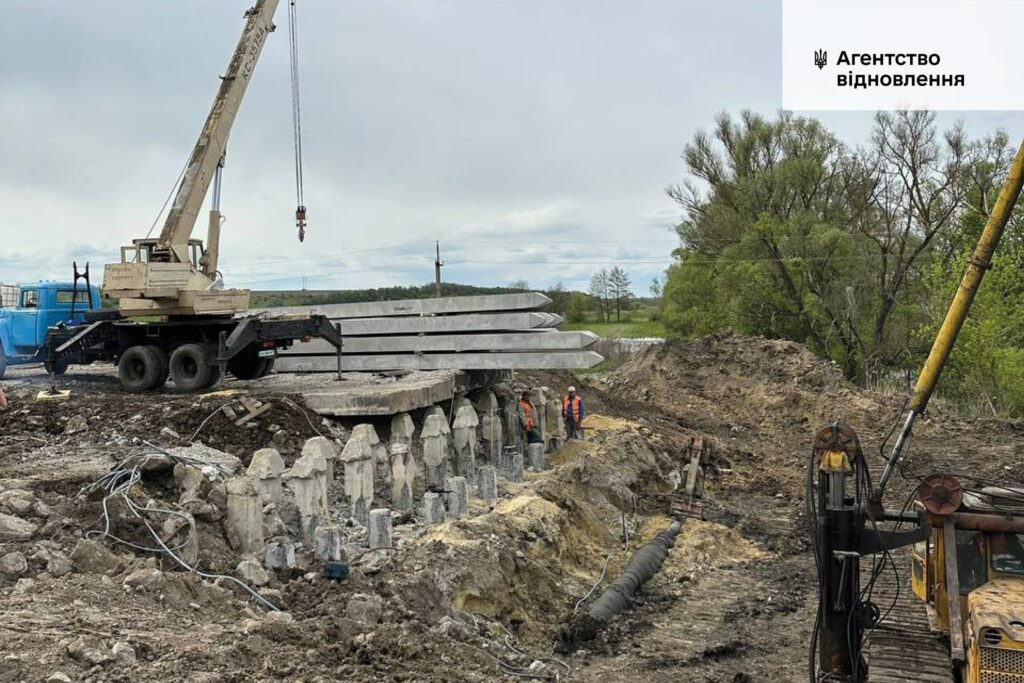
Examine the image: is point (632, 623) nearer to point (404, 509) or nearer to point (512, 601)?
point (512, 601)

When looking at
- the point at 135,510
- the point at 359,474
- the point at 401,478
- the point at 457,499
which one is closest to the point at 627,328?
the point at 457,499

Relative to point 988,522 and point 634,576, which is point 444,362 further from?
point 988,522

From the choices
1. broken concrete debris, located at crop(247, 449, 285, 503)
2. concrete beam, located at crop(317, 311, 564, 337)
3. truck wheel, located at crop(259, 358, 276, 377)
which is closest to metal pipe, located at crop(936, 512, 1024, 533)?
broken concrete debris, located at crop(247, 449, 285, 503)

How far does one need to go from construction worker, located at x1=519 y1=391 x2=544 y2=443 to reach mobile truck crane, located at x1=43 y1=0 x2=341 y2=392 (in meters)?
3.44

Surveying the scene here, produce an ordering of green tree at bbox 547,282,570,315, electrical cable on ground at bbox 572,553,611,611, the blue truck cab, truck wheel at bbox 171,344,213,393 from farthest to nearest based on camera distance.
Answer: green tree at bbox 547,282,570,315, the blue truck cab, truck wheel at bbox 171,344,213,393, electrical cable on ground at bbox 572,553,611,611

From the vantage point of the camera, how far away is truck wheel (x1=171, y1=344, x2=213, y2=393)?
13.3 metres

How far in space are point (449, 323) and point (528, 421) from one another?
243 centimetres

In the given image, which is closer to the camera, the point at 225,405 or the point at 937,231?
the point at 225,405

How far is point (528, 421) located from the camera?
1521cm

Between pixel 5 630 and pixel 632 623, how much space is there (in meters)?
6.32

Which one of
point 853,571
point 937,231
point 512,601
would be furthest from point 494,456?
point 937,231

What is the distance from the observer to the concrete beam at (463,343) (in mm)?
12477

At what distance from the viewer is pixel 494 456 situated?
1398 centimetres

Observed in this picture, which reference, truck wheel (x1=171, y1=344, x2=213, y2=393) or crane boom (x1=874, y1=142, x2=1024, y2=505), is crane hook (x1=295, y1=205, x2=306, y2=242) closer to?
truck wheel (x1=171, y1=344, x2=213, y2=393)
